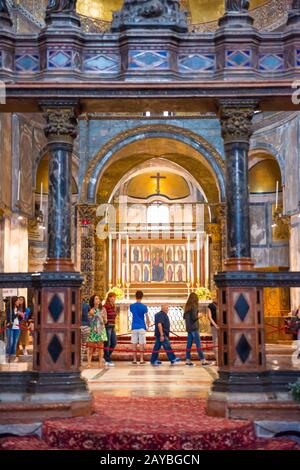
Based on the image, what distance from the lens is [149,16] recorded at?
29.1 ft

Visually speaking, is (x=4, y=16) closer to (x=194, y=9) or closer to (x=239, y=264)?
(x=239, y=264)

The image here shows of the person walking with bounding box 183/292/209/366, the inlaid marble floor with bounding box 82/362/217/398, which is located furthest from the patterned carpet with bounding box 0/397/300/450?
the person walking with bounding box 183/292/209/366

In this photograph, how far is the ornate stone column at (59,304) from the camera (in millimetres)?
7984

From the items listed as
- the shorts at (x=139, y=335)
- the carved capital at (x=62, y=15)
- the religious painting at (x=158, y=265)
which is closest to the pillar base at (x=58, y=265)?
the carved capital at (x=62, y=15)

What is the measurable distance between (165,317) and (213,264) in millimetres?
9397

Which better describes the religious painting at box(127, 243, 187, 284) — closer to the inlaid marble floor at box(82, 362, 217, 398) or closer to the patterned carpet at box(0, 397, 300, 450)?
the inlaid marble floor at box(82, 362, 217, 398)

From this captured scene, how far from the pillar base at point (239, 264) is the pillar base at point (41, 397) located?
2.39 m

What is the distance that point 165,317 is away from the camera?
14.2 metres

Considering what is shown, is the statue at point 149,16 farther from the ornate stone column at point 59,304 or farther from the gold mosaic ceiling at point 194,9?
the gold mosaic ceiling at point 194,9

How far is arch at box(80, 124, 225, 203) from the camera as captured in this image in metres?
21.9

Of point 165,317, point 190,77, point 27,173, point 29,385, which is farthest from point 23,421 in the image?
point 27,173

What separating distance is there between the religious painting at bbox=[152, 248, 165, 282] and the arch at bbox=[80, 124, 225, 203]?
157 inches
